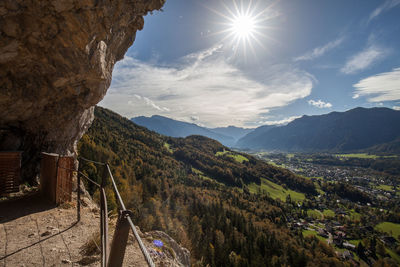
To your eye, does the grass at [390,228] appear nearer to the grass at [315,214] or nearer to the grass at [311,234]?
the grass at [315,214]

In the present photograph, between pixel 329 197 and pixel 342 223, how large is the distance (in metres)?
48.6

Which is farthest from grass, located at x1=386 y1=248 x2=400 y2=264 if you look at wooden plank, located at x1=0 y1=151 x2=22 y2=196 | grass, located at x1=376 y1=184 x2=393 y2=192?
wooden plank, located at x1=0 y1=151 x2=22 y2=196

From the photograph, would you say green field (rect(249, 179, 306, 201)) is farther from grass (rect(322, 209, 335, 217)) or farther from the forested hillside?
grass (rect(322, 209, 335, 217))

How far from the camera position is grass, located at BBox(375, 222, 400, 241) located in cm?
9474

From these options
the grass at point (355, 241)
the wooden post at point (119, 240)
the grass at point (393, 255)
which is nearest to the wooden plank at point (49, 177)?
the wooden post at point (119, 240)

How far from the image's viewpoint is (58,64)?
9.73 meters

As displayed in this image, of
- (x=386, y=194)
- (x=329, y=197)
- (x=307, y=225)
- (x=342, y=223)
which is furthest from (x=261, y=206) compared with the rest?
(x=386, y=194)

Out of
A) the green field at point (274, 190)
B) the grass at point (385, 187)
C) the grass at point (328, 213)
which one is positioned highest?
the green field at point (274, 190)

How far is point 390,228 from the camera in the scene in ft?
328

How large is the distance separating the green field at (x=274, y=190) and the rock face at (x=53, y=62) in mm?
132798

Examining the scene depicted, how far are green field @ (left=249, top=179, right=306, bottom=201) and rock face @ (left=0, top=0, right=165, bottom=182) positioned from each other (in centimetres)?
13280

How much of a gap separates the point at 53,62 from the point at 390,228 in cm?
15945

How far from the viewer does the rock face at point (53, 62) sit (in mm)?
7742

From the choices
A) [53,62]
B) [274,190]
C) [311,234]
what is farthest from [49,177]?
[274,190]
